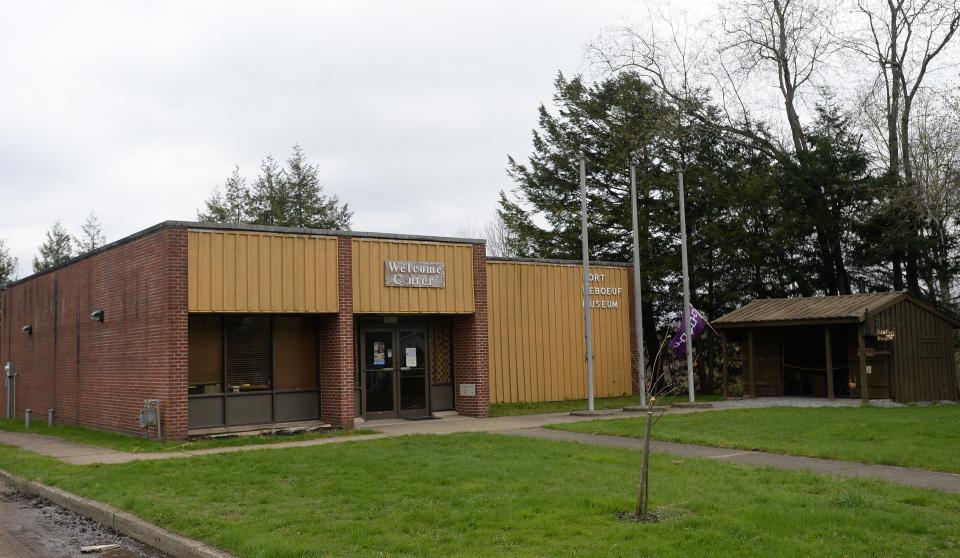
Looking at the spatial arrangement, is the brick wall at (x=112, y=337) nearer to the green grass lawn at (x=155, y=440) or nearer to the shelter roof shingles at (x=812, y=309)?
the green grass lawn at (x=155, y=440)

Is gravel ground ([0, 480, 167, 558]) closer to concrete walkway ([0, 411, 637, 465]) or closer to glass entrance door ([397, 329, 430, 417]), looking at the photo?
concrete walkway ([0, 411, 637, 465])

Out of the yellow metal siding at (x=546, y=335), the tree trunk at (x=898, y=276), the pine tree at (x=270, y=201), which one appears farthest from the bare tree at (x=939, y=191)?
the pine tree at (x=270, y=201)

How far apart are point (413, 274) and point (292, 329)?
2.94 meters

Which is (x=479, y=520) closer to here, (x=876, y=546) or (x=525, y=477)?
(x=525, y=477)

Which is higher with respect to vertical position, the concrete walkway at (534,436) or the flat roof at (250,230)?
the flat roof at (250,230)

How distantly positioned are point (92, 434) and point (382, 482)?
1075 centimetres

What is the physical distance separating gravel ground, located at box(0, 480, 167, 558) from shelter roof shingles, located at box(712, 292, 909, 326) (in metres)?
18.4

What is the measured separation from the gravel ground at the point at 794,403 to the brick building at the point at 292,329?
429 cm

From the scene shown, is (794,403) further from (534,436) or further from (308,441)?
(308,441)

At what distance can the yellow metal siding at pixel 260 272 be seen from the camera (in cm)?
1652

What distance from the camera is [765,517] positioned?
25.7 feet

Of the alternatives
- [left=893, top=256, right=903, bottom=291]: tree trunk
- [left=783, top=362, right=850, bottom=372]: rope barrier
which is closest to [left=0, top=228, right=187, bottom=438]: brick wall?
[left=783, top=362, right=850, bottom=372]: rope barrier

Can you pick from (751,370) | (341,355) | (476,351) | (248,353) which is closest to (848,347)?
(751,370)

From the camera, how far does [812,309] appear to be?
77.5 feet
